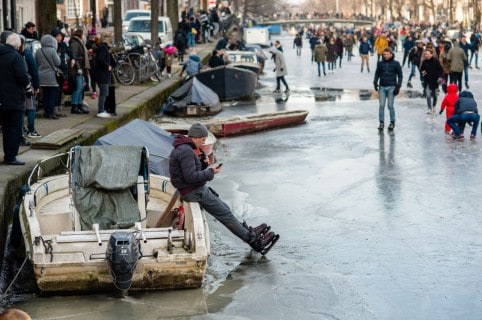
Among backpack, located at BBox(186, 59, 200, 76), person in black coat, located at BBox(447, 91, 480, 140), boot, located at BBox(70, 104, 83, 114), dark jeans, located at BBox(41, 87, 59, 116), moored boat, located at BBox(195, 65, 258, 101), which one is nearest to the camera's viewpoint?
dark jeans, located at BBox(41, 87, 59, 116)

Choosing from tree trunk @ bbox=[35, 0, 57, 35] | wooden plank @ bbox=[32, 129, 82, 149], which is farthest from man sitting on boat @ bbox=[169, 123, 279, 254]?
tree trunk @ bbox=[35, 0, 57, 35]

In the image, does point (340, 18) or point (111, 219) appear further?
point (340, 18)

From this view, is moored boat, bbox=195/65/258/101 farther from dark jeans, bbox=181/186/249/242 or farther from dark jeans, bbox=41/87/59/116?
dark jeans, bbox=181/186/249/242

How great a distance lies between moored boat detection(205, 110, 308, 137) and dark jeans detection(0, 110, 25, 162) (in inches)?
351

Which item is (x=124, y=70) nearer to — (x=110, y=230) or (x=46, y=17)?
(x=46, y=17)

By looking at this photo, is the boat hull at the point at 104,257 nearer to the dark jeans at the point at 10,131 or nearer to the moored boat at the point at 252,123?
the dark jeans at the point at 10,131

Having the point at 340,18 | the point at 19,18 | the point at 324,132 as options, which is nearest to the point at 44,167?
the point at 324,132

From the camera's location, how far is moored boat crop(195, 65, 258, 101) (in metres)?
32.7

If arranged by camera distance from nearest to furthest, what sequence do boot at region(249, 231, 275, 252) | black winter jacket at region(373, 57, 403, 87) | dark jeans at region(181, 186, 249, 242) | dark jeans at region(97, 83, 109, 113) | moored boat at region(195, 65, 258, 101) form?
1. dark jeans at region(181, 186, 249, 242)
2. boot at region(249, 231, 275, 252)
3. dark jeans at region(97, 83, 109, 113)
4. black winter jacket at region(373, 57, 403, 87)
5. moored boat at region(195, 65, 258, 101)

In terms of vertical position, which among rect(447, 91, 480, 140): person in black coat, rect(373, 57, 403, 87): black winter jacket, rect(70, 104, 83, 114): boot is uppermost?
rect(373, 57, 403, 87): black winter jacket

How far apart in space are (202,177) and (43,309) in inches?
88.4

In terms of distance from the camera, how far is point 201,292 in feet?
35.1

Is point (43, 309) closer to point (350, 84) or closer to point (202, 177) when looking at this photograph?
point (202, 177)

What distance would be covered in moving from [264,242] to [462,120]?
10.0 m
